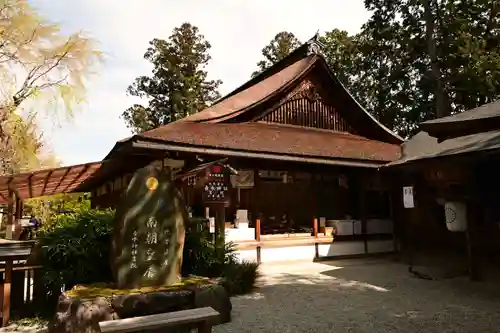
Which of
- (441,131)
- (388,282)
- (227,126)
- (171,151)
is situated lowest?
(388,282)

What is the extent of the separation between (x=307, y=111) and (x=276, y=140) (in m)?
3.42

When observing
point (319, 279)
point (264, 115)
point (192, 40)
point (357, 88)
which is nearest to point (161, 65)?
point (192, 40)

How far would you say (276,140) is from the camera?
37.8 feet

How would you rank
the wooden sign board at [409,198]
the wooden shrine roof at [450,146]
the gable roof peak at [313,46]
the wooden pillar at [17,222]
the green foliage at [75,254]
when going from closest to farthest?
the green foliage at [75,254]
the wooden shrine roof at [450,146]
the wooden sign board at [409,198]
the wooden pillar at [17,222]
the gable roof peak at [313,46]

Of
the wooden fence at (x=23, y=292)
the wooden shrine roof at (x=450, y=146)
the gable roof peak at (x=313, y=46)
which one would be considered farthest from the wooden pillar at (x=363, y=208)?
the wooden fence at (x=23, y=292)

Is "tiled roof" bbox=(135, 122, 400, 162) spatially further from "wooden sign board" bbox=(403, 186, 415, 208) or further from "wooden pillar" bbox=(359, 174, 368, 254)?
"wooden sign board" bbox=(403, 186, 415, 208)

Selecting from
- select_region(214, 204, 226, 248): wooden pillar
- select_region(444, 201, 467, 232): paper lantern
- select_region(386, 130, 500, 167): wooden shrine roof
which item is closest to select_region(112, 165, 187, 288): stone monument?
select_region(214, 204, 226, 248): wooden pillar

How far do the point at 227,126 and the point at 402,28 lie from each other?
18004 mm

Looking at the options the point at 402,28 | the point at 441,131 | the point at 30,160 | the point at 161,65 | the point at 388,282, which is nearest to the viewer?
the point at 441,131

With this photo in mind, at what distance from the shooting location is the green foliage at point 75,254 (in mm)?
6000

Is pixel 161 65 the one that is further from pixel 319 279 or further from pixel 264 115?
pixel 319 279

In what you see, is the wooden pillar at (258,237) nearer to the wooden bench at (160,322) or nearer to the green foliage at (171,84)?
the wooden bench at (160,322)

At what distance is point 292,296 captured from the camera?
277 inches

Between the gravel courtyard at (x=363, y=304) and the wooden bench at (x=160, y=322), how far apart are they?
3.09 feet
